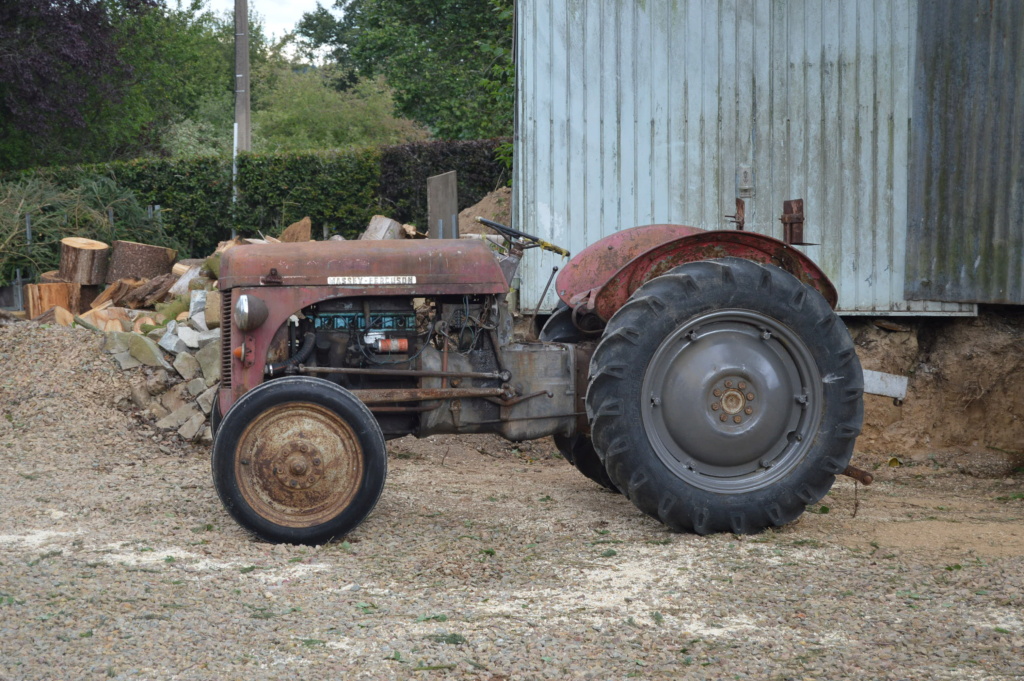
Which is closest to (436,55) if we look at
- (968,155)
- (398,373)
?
(968,155)

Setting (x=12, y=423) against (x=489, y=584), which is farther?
(x=12, y=423)

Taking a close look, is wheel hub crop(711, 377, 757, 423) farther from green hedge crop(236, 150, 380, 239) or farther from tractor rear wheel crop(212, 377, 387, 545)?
green hedge crop(236, 150, 380, 239)

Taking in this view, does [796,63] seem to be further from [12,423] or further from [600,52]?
[12,423]

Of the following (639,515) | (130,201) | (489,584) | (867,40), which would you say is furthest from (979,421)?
(130,201)

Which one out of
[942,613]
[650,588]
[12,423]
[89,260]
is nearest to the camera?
[942,613]

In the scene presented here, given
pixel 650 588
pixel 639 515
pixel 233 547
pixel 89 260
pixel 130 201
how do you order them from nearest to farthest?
pixel 650 588 → pixel 233 547 → pixel 639 515 → pixel 89 260 → pixel 130 201

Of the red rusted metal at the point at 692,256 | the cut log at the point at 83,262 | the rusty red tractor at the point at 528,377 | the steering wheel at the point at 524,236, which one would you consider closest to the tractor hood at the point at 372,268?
the rusty red tractor at the point at 528,377

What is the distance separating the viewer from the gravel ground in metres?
3.06

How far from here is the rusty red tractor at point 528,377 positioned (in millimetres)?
4434

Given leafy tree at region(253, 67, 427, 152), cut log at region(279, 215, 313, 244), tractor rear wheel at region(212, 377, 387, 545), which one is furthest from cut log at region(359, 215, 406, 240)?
leafy tree at region(253, 67, 427, 152)

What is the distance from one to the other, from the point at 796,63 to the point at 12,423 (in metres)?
6.06

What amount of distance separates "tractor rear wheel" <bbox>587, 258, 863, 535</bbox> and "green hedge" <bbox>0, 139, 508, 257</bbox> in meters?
8.32

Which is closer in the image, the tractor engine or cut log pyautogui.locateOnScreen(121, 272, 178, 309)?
the tractor engine

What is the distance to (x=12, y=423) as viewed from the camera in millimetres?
7074
